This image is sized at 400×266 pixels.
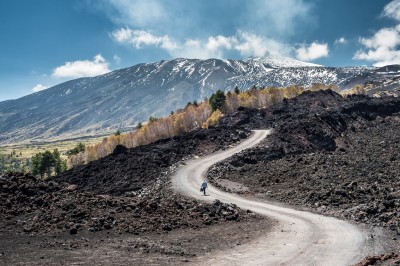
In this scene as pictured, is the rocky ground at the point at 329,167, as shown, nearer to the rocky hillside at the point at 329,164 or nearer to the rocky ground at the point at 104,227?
the rocky hillside at the point at 329,164

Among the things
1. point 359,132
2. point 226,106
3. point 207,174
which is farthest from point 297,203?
point 226,106

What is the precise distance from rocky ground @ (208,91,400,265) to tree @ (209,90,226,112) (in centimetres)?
3195

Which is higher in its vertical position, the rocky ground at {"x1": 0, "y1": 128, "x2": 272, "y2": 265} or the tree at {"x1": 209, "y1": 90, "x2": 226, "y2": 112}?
the tree at {"x1": 209, "y1": 90, "x2": 226, "y2": 112}

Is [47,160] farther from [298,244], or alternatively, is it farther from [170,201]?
[298,244]

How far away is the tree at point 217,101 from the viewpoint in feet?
472

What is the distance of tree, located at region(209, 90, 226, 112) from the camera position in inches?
5659

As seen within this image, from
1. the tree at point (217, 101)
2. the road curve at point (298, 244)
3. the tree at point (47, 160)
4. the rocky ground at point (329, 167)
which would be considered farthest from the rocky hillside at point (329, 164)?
the tree at point (47, 160)

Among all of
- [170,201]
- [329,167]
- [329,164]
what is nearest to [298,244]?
[170,201]

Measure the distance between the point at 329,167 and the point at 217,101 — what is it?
97489mm

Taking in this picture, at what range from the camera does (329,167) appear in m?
48.8

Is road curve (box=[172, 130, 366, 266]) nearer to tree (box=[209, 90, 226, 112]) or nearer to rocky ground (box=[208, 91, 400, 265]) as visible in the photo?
rocky ground (box=[208, 91, 400, 265])

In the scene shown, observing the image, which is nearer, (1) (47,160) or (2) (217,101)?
(1) (47,160)

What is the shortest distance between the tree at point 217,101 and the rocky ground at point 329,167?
105ft

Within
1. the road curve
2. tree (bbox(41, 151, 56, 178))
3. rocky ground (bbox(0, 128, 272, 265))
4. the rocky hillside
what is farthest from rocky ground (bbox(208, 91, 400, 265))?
tree (bbox(41, 151, 56, 178))
